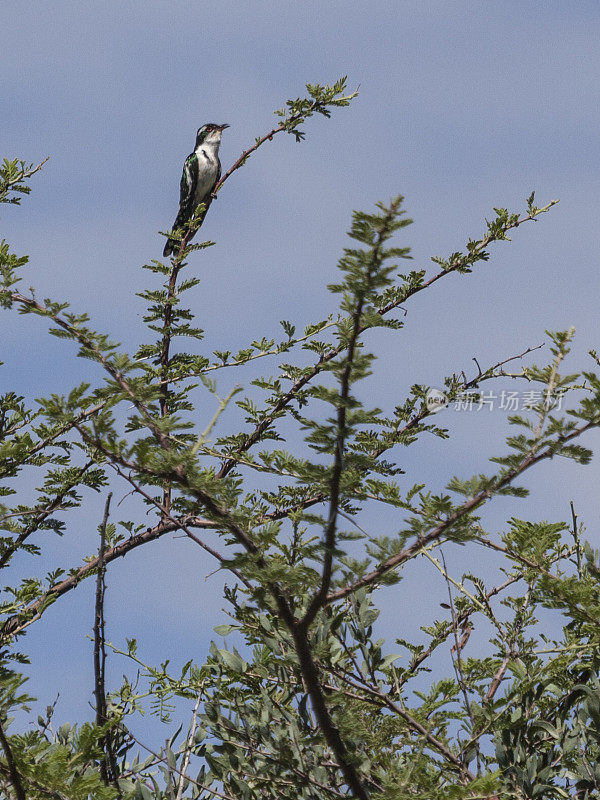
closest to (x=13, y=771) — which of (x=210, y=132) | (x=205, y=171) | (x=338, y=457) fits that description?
(x=338, y=457)

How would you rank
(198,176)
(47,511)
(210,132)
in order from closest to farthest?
(47,511) < (198,176) < (210,132)

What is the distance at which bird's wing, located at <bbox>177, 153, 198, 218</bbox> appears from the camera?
1078cm

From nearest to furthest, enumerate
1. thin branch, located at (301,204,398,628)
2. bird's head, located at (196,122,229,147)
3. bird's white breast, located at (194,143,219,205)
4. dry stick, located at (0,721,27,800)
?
1. thin branch, located at (301,204,398,628)
2. dry stick, located at (0,721,27,800)
3. bird's white breast, located at (194,143,219,205)
4. bird's head, located at (196,122,229,147)

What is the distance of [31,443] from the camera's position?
4523 mm

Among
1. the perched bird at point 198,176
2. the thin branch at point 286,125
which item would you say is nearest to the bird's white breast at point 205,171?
the perched bird at point 198,176

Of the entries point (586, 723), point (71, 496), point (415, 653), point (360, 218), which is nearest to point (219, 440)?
point (71, 496)

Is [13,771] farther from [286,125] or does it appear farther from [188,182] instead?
[188,182]

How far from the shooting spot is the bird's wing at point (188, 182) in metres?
10.8

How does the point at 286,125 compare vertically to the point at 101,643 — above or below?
above

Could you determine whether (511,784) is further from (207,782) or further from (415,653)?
(207,782)

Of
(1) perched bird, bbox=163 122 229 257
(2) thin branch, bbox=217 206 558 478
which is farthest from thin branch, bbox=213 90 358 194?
(1) perched bird, bbox=163 122 229 257

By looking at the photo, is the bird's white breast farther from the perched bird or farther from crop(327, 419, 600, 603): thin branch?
crop(327, 419, 600, 603): thin branch

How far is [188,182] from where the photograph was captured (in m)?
11.2

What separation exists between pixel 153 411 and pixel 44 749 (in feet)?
3.95
